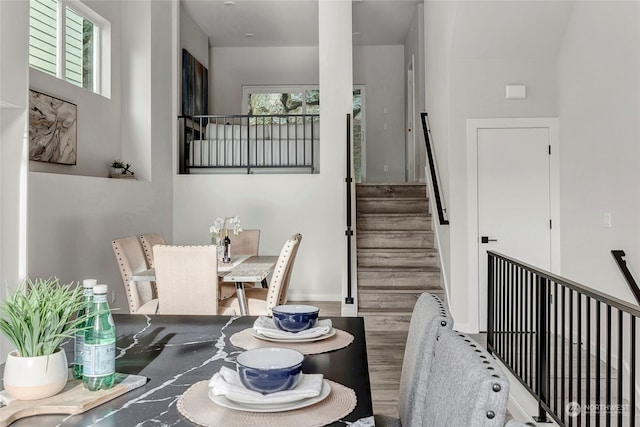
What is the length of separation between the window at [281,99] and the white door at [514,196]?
5045 mm

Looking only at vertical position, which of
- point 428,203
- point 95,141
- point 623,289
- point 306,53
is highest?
point 306,53

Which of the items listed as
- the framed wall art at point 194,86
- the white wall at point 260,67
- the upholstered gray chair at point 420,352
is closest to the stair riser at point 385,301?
the upholstered gray chair at point 420,352

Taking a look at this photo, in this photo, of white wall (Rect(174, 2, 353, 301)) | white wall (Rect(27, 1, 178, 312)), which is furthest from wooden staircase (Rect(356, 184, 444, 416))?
white wall (Rect(27, 1, 178, 312))

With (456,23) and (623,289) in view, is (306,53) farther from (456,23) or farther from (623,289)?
(623,289)

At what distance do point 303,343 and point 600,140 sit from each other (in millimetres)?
3584

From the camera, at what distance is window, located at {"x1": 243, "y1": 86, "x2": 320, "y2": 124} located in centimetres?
940

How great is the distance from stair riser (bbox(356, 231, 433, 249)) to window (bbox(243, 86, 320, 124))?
4338 mm

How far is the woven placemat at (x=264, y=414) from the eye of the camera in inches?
39.4

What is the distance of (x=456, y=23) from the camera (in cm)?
460

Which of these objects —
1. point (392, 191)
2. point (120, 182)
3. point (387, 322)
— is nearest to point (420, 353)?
point (387, 322)

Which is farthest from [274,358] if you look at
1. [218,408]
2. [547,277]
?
[547,277]

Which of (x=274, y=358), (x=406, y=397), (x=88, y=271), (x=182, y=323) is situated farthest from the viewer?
(x=88, y=271)

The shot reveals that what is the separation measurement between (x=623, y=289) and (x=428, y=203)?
274 centimetres

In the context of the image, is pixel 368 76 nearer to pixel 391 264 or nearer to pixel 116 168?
pixel 391 264
